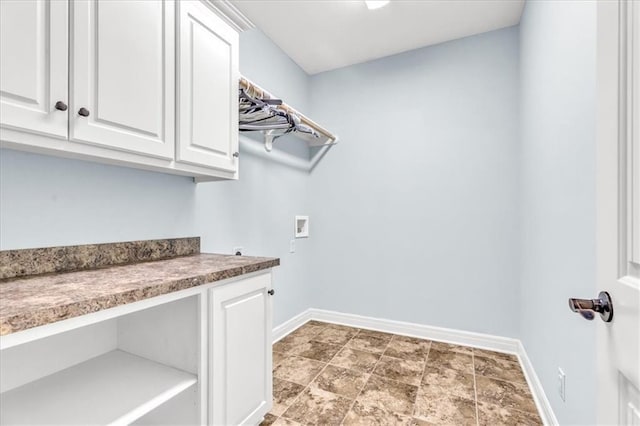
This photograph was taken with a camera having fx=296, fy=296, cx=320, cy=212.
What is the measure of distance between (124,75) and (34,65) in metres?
0.28

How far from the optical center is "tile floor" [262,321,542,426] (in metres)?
1.63

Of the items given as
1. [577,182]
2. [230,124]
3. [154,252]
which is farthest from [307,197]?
[577,182]

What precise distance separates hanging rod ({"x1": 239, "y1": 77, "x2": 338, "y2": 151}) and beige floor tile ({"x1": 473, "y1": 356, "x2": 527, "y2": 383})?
7.42 feet

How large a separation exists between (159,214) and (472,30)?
2770 millimetres

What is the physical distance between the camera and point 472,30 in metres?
2.47

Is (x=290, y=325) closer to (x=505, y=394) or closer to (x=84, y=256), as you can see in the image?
(x=505, y=394)

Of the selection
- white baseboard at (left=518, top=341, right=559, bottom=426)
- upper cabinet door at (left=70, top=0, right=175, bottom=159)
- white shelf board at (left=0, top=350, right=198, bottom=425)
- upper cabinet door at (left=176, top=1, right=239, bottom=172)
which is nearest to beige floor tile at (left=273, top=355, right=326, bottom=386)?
white shelf board at (left=0, top=350, right=198, bottom=425)

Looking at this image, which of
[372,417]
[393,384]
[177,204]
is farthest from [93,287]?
[393,384]

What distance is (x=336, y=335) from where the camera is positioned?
2727 mm

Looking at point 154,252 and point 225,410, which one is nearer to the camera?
point 225,410

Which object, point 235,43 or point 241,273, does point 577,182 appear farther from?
point 235,43

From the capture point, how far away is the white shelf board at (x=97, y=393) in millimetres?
947

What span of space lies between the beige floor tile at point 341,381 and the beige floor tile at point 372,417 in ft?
0.42

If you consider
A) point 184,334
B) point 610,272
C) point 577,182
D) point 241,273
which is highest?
point 577,182
